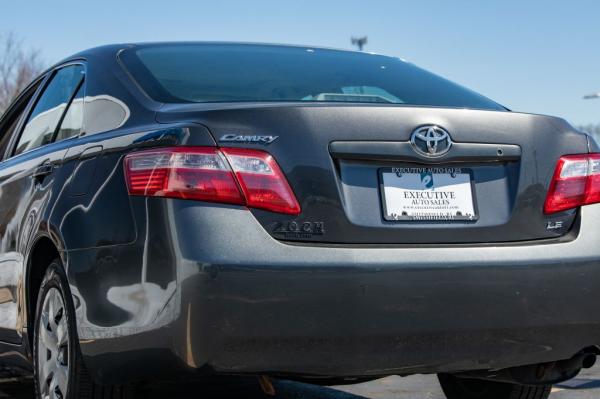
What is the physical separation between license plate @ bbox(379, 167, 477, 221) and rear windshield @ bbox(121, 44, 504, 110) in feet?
1.47

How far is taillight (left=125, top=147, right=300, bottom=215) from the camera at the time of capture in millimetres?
3590

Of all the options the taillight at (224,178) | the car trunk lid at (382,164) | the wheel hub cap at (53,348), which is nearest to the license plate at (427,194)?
the car trunk lid at (382,164)

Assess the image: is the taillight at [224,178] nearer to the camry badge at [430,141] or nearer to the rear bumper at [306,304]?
the rear bumper at [306,304]

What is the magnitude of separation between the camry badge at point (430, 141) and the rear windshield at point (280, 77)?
1.20ft

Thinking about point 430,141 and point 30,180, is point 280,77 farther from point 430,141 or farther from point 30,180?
point 30,180

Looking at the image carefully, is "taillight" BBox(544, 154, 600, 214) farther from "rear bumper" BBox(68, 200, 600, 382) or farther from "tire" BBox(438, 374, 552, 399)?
"tire" BBox(438, 374, 552, 399)

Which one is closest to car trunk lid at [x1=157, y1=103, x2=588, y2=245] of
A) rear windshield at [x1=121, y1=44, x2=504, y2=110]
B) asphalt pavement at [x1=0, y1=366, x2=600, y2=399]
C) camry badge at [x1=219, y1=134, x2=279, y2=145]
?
camry badge at [x1=219, y1=134, x2=279, y2=145]

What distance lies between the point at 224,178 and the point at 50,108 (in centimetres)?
197

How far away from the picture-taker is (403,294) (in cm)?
361

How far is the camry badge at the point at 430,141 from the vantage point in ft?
12.4

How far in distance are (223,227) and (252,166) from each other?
8.8 inches

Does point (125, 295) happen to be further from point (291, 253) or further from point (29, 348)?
point (29, 348)

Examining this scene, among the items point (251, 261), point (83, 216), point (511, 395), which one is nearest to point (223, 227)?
point (251, 261)

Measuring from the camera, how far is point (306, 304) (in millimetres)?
3543
